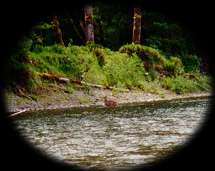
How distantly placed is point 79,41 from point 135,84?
25.0 ft

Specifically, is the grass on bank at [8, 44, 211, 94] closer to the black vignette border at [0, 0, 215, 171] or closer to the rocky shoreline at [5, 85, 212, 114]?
the rocky shoreline at [5, 85, 212, 114]

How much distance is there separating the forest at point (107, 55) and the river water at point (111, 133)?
10.5 feet

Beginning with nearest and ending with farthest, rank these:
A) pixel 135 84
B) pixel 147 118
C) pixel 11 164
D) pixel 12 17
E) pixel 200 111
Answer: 1. pixel 11 164
2. pixel 12 17
3. pixel 147 118
4. pixel 200 111
5. pixel 135 84

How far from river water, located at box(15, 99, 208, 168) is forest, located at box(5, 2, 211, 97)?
3.20m

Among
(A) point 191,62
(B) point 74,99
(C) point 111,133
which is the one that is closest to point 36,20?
(C) point 111,133

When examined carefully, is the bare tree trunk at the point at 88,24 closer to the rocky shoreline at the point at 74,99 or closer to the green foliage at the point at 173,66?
the green foliage at the point at 173,66

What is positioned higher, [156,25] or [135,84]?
[156,25]

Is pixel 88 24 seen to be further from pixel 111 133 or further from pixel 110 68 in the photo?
pixel 111 133

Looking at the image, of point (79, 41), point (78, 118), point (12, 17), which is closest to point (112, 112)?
point (78, 118)

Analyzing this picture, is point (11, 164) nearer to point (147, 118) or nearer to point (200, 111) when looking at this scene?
point (147, 118)

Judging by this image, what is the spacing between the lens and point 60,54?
25938 mm

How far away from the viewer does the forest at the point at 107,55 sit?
2352 centimetres

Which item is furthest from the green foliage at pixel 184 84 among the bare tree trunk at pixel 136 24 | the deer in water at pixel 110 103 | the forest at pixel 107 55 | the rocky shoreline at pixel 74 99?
the deer in water at pixel 110 103

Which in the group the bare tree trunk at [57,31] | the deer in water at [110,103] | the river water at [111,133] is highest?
the bare tree trunk at [57,31]
